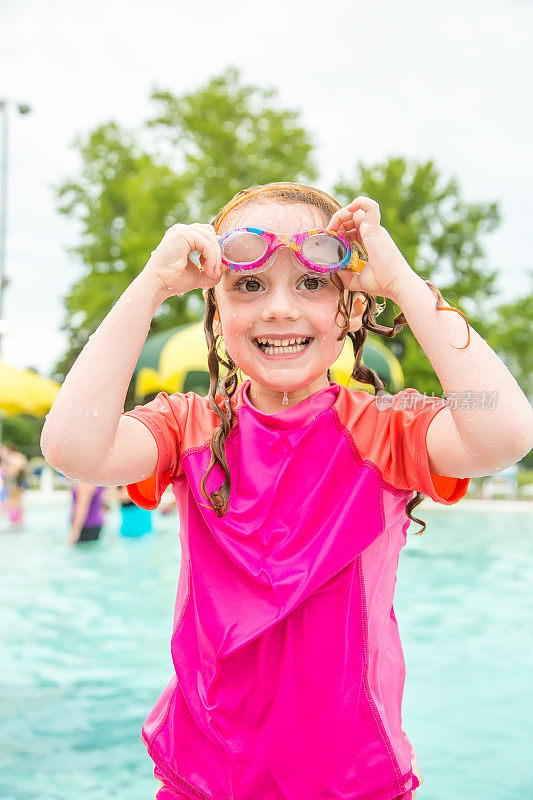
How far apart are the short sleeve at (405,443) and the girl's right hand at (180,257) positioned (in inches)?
18.8

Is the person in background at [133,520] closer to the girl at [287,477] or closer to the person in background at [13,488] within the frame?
the person in background at [13,488]

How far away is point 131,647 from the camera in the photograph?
19.1 feet

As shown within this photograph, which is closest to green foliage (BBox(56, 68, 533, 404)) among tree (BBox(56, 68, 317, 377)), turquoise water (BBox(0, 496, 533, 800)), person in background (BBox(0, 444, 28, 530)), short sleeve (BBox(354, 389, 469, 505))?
tree (BBox(56, 68, 317, 377))

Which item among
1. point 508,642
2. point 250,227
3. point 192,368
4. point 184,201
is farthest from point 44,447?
point 184,201

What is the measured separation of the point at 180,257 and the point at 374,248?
411mm

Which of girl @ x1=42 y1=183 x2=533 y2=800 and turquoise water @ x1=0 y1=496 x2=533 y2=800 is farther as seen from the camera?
turquoise water @ x1=0 y1=496 x2=533 y2=800

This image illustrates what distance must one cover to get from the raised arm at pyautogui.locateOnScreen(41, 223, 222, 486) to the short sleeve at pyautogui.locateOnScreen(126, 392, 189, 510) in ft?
0.08

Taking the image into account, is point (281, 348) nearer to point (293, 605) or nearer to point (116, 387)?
point (116, 387)

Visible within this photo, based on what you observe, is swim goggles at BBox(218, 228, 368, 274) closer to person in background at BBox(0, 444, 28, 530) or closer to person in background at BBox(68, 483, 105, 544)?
person in background at BBox(68, 483, 105, 544)

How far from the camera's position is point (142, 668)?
5254 millimetres

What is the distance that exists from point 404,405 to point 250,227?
1.72ft

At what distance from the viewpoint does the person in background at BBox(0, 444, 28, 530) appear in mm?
14062

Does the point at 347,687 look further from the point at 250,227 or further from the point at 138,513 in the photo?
the point at 138,513

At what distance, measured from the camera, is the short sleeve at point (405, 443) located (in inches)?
62.4
